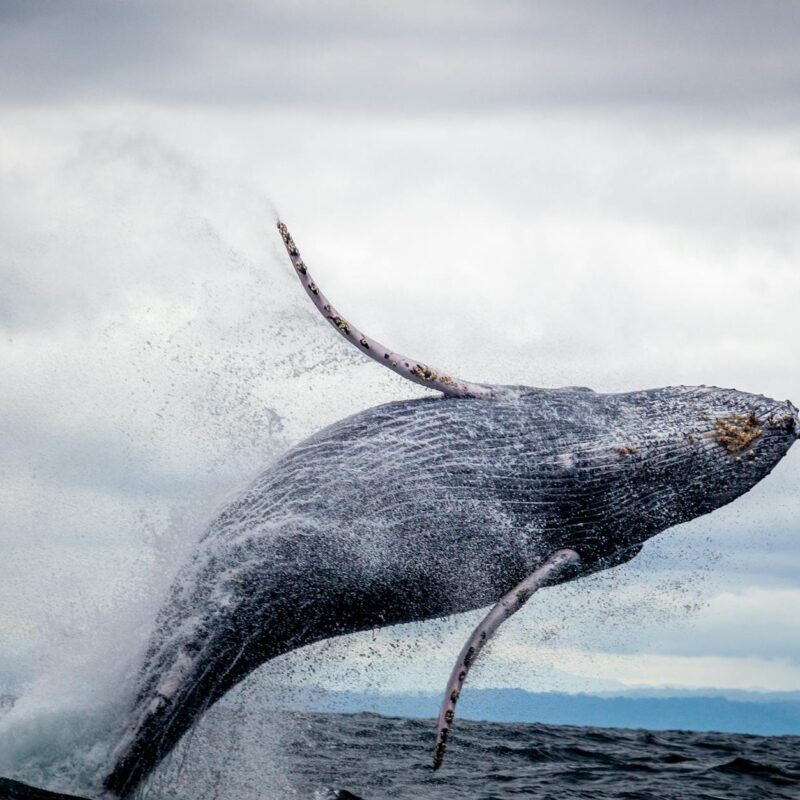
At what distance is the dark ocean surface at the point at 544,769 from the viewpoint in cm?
1415

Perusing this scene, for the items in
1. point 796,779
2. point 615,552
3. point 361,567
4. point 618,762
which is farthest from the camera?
point 618,762

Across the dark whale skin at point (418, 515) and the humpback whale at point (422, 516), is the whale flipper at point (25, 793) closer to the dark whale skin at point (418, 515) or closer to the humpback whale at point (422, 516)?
the humpback whale at point (422, 516)

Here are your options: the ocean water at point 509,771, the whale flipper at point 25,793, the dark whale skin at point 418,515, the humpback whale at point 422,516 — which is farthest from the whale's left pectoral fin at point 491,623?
the whale flipper at point 25,793

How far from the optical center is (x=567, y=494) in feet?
34.0

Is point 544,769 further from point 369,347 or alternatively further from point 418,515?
point 369,347

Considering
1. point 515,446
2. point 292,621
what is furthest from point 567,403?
point 292,621

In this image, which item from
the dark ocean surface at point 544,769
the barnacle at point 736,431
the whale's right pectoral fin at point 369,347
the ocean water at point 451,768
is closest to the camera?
the whale's right pectoral fin at point 369,347

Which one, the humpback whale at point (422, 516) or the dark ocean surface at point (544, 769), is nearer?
the humpback whale at point (422, 516)

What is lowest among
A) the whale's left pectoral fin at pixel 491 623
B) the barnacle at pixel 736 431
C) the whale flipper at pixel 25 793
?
the whale flipper at pixel 25 793

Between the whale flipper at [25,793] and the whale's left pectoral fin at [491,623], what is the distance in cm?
308

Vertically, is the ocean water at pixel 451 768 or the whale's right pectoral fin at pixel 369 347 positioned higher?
the whale's right pectoral fin at pixel 369 347

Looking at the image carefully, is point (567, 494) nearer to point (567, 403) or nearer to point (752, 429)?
point (567, 403)

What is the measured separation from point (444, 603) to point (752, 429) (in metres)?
3.01

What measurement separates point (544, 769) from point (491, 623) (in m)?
7.97
